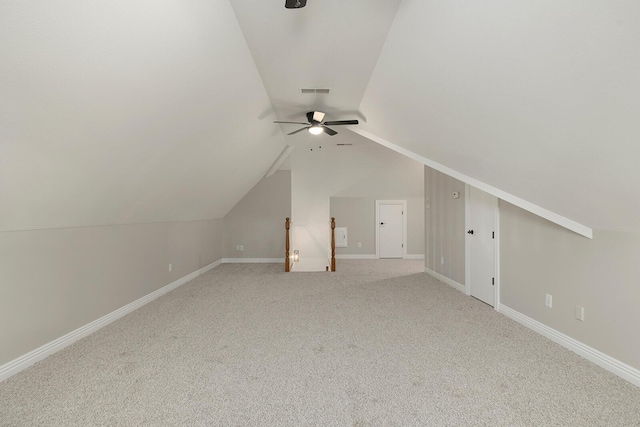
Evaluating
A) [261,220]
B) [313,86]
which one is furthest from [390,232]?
[313,86]

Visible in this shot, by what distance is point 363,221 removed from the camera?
8.33 metres

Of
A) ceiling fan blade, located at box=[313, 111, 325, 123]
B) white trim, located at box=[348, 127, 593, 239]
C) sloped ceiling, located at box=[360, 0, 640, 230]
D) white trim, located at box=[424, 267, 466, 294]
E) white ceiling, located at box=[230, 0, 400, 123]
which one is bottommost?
white trim, located at box=[424, 267, 466, 294]

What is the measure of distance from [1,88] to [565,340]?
435 centimetres

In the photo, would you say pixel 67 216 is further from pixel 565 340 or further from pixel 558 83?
pixel 565 340

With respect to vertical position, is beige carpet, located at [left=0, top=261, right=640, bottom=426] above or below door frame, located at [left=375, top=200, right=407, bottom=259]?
below

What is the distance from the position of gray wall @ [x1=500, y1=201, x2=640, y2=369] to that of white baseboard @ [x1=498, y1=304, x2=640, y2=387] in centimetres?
4

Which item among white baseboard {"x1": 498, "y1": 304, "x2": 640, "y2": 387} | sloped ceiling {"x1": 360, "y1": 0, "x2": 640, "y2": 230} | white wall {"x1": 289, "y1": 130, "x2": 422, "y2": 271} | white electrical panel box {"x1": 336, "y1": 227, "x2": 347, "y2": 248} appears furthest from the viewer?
white electrical panel box {"x1": 336, "y1": 227, "x2": 347, "y2": 248}

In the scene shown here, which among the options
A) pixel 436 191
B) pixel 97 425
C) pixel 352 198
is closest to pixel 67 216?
pixel 97 425

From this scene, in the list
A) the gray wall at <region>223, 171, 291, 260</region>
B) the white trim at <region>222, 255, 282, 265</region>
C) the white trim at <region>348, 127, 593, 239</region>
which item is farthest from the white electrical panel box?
the white trim at <region>348, 127, 593, 239</region>

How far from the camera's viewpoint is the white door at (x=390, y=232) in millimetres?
8305

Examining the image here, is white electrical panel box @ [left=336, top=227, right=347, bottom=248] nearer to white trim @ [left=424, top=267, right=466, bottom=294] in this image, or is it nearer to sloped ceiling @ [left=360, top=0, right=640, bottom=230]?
white trim @ [left=424, top=267, right=466, bottom=294]

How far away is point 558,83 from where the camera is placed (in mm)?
1713

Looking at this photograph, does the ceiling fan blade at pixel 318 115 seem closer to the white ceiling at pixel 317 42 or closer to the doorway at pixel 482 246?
the white ceiling at pixel 317 42

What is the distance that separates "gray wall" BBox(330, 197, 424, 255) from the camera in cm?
832
